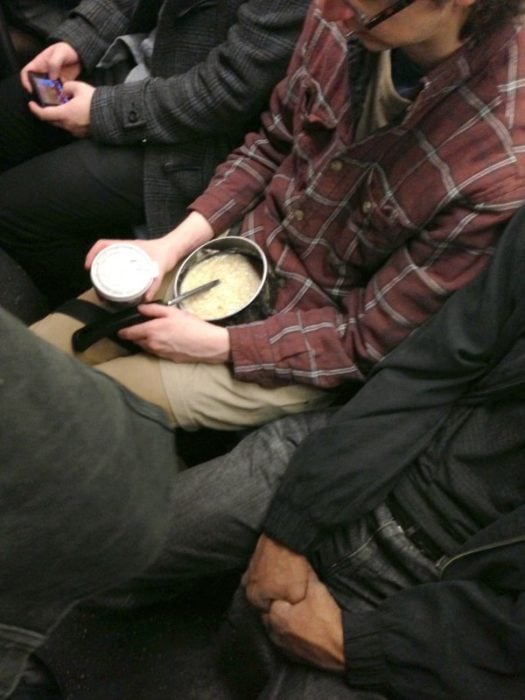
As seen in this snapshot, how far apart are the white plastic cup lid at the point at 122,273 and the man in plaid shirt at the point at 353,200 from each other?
0.14 ft

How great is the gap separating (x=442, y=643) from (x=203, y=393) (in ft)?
1.67

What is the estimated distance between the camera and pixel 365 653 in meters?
0.90

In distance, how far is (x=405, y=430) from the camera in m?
0.96

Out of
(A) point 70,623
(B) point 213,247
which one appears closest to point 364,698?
(A) point 70,623

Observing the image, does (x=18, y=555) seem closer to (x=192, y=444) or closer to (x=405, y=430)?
(x=405, y=430)

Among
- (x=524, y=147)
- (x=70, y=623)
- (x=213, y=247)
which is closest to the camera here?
(x=524, y=147)

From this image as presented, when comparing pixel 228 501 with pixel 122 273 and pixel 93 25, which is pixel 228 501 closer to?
pixel 122 273

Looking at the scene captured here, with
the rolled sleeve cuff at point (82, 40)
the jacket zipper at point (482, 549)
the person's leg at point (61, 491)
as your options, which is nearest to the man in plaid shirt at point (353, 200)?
the jacket zipper at point (482, 549)

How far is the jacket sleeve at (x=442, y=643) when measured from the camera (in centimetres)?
83

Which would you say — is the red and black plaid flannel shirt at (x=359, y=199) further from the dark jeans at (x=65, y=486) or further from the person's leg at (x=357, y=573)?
the dark jeans at (x=65, y=486)

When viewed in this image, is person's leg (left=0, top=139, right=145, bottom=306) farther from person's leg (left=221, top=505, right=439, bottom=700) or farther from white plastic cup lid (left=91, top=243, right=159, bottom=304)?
person's leg (left=221, top=505, right=439, bottom=700)

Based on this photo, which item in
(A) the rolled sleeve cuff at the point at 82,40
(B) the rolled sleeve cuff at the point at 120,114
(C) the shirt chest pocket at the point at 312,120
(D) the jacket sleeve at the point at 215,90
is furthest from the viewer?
(A) the rolled sleeve cuff at the point at 82,40

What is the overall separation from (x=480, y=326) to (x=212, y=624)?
2.66 feet

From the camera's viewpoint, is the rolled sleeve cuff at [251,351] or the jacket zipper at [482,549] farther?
the rolled sleeve cuff at [251,351]
